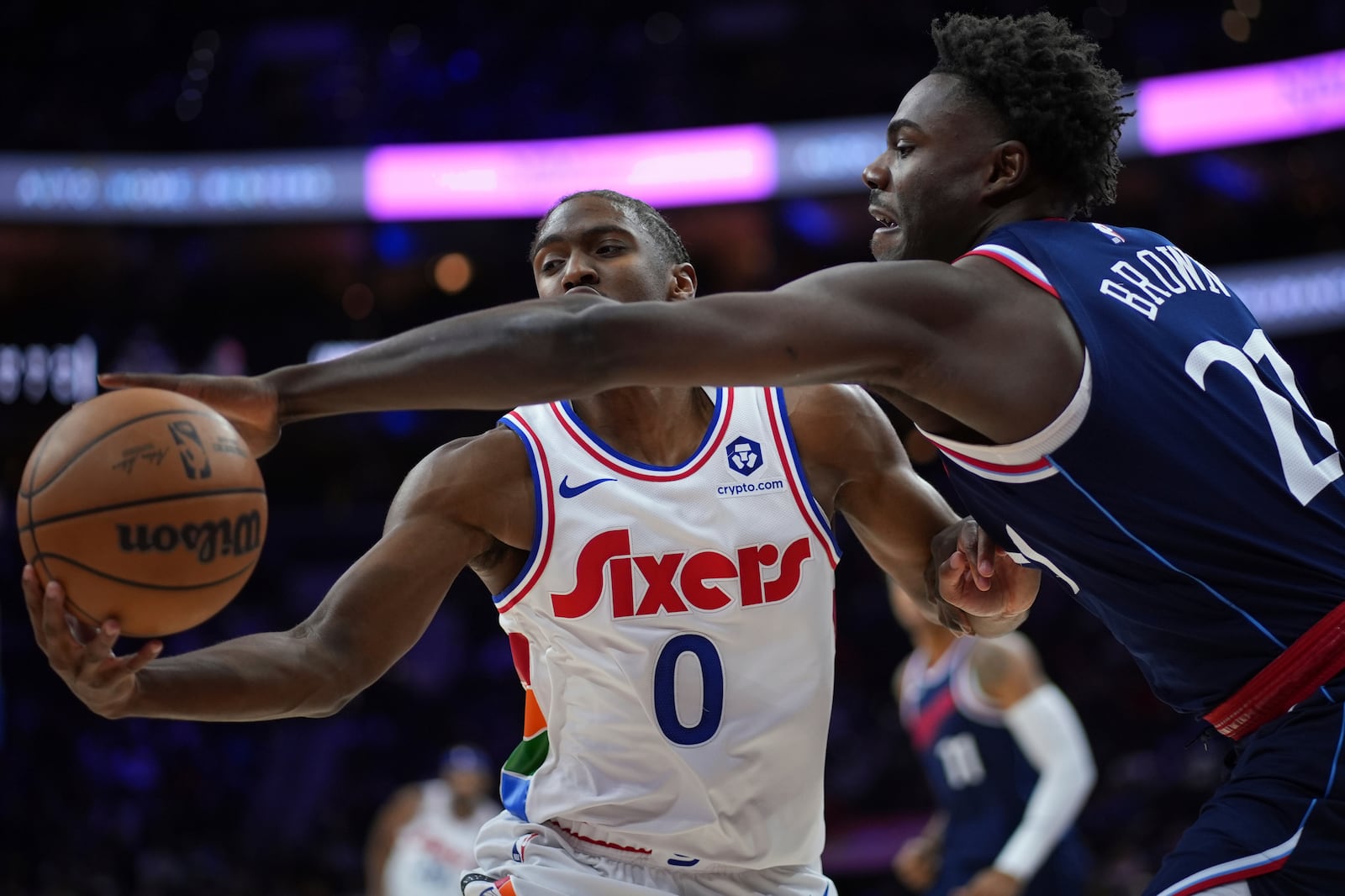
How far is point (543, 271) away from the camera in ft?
11.3

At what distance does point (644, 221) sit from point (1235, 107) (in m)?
14.4

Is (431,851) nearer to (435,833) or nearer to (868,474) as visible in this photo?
(435,833)

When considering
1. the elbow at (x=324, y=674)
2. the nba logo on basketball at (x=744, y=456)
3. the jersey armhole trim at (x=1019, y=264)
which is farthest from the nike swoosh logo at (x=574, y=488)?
the jersey armhole trim at (x=1019, y=264)

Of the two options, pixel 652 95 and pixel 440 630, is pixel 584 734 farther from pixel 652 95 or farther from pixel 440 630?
pixel 652 95

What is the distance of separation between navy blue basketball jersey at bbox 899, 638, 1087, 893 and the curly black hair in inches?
148

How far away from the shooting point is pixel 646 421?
3.33 meters

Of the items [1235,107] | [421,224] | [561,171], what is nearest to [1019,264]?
[561,171]

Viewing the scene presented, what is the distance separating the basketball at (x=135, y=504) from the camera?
2305 millimetres

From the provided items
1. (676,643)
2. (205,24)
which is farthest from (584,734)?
(205,24)

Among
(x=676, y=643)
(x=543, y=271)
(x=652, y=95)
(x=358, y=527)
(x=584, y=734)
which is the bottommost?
(x=358, y=527)

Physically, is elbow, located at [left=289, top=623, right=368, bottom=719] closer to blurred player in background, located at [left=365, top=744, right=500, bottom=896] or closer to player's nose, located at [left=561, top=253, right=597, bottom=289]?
player's nose, located at [left=561, top=253, right=597, bottom=289]

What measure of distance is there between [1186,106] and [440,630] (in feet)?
34.9

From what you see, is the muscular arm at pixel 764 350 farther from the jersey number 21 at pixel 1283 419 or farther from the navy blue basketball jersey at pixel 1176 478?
the jersey number 21 at pixel 1283 419

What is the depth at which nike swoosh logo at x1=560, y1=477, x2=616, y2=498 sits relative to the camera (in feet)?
10.4
